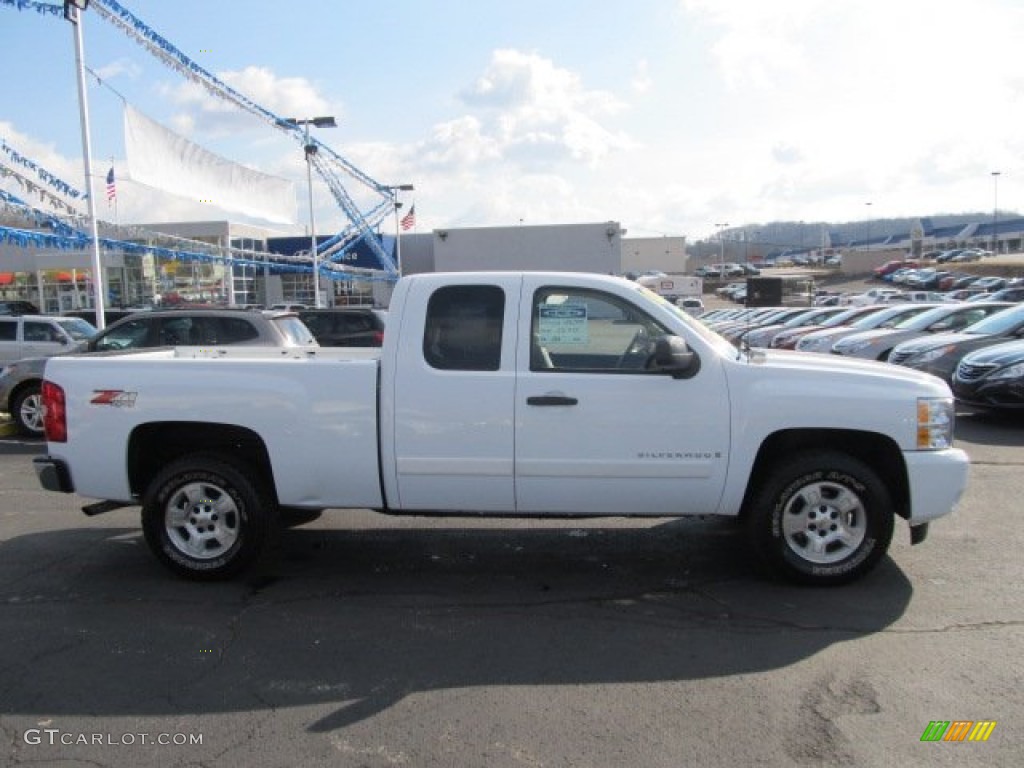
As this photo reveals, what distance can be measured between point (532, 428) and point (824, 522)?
183 centimetres

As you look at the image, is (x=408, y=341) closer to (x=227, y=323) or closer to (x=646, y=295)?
(x=646, y=295)

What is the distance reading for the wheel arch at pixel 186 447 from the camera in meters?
5.15

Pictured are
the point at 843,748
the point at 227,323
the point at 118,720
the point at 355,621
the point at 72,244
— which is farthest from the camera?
the point at 72,244

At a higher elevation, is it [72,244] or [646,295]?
[72,244]

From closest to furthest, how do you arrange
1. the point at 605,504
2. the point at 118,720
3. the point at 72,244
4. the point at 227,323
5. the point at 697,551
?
1. the point at 118,720
2. the point at 605,504
3. the point at 697,551
4. the point at 227,323
5. the point at 72,244

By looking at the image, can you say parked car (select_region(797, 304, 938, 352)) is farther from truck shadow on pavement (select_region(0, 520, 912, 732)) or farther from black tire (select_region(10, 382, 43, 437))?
black tire (select_region(10, 382, 43, 437))

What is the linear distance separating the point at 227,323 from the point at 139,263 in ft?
127

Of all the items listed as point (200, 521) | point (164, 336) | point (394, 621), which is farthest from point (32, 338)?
point (394, 621)

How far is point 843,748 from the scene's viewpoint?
10.7 feet

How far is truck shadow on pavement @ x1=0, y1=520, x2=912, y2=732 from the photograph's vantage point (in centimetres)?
382

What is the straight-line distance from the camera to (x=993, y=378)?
10516mm

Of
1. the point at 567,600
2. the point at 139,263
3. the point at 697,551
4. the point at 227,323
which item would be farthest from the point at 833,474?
the point at 139,263

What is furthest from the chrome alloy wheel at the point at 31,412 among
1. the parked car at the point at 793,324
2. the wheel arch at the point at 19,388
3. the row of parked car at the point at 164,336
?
the parked car at the point at 793,324

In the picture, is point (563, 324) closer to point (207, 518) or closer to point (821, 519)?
point (821, 519)
